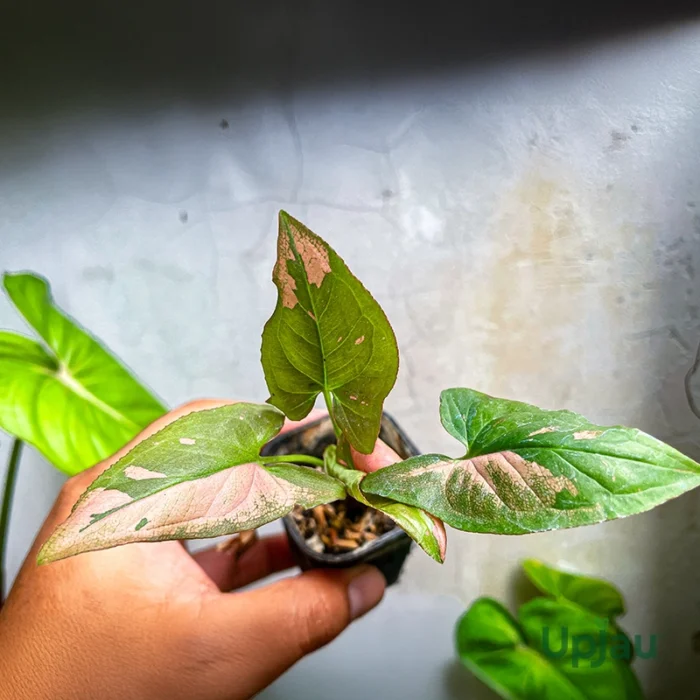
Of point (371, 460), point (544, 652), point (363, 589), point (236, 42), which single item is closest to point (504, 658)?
point (544, 652)

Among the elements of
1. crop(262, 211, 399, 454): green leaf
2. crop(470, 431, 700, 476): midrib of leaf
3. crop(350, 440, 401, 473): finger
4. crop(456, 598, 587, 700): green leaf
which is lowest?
crop(456, 598, 587, 700): green leaf

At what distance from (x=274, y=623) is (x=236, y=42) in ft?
3.06

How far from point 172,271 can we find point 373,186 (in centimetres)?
38

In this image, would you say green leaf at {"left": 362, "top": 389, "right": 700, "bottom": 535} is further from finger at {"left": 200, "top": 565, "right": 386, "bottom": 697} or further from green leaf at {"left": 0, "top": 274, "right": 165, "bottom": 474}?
green leaf at {"left": 0, "top": 274, "right": 165, "bottom": 474}

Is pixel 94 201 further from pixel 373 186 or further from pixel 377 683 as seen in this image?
pixel 377 683

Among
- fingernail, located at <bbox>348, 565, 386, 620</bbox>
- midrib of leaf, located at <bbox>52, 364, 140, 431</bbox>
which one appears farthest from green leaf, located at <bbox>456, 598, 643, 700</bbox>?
midrib of leaf, located at <bbox>52, 364, 140, 431</bbox>

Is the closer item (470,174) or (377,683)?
(377,683)

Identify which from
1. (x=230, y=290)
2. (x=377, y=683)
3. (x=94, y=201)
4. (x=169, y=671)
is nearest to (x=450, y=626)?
(x=377, y=683)

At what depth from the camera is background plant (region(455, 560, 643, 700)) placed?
771mm

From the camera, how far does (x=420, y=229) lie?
1.01 metres

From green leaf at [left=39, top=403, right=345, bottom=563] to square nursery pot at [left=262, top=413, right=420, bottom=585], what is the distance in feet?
0.54

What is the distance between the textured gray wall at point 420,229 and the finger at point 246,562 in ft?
0.53

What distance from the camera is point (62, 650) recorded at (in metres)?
0.55

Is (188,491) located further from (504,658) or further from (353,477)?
(504,658)
